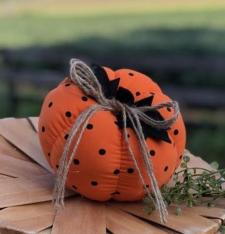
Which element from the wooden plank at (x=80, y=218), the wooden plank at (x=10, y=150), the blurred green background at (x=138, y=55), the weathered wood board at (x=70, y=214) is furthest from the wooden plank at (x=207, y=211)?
the blurred green background at (x=138, y=55)

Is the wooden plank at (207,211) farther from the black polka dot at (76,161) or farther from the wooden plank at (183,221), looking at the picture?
the black polka dot at (76,161)

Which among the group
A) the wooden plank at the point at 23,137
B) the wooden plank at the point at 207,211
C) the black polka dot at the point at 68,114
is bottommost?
the wooden plank at the point at 207,211

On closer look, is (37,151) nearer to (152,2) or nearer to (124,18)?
(124,18)

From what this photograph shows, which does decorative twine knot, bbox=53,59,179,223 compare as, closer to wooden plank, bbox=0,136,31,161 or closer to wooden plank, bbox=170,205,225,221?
wooden plank, bbox=170,205,225,221

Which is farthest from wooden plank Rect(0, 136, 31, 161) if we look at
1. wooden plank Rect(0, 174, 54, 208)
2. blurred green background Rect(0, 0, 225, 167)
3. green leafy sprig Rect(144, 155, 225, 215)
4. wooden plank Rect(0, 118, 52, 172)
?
Result: blurred green background Rect(0, 0, 225, 167)

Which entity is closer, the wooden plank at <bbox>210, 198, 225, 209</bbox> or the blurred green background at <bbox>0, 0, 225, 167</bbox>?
the wooden plank at <bbox>210, 198, 225, 209</bbox>

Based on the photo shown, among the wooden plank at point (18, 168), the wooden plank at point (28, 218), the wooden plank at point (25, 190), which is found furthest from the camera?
the wooden plank at point (18, 168)

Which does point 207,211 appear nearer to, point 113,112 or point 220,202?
point 220,202
